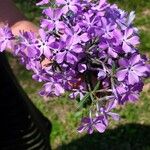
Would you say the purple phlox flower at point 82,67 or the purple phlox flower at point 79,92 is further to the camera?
the purple phlox flower at point 79,92

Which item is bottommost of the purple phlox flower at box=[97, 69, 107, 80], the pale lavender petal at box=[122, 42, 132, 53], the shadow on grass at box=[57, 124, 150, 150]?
the shadow on grass at box=[57, 124, 150, 150]

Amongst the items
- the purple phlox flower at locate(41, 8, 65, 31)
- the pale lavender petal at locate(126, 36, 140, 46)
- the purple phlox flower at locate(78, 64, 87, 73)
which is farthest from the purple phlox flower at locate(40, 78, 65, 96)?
the pale lavender petal at locate(126, 36, 140, 46)

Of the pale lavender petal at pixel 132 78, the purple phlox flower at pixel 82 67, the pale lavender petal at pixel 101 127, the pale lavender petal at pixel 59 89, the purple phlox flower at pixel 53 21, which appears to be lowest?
the pale lavender petal at pixel 101 127

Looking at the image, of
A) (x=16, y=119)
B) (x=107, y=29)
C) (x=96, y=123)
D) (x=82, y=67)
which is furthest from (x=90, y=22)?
(x=16, y=119)

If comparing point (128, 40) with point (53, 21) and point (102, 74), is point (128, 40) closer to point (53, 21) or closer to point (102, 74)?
point (102, 74)

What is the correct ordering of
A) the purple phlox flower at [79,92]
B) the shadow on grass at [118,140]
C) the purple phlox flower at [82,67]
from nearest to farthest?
the purple phlox flower at [82,67] < the purple phlox flower at [79,92] < the shadow on grass at [118,140]

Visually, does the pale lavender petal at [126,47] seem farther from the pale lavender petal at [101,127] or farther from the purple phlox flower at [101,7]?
the pale lavender petal at [101,127]

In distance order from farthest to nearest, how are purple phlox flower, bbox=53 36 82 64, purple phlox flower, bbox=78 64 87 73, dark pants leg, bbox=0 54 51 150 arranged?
dark pants leg, bbox=0 54 51 150, purple phlox flower, bbox=78 64 87 73, purple phlox flower, bbox=53 36 82 64

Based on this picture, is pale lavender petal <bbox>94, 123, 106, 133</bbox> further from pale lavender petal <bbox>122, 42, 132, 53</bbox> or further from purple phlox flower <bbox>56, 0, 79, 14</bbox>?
purple phlox flower <bbox>56, 0, 79, 14</bbox>

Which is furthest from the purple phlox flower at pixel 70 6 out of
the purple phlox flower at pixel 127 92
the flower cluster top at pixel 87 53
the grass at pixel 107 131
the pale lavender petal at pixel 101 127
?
the grass at pixel 107 131
